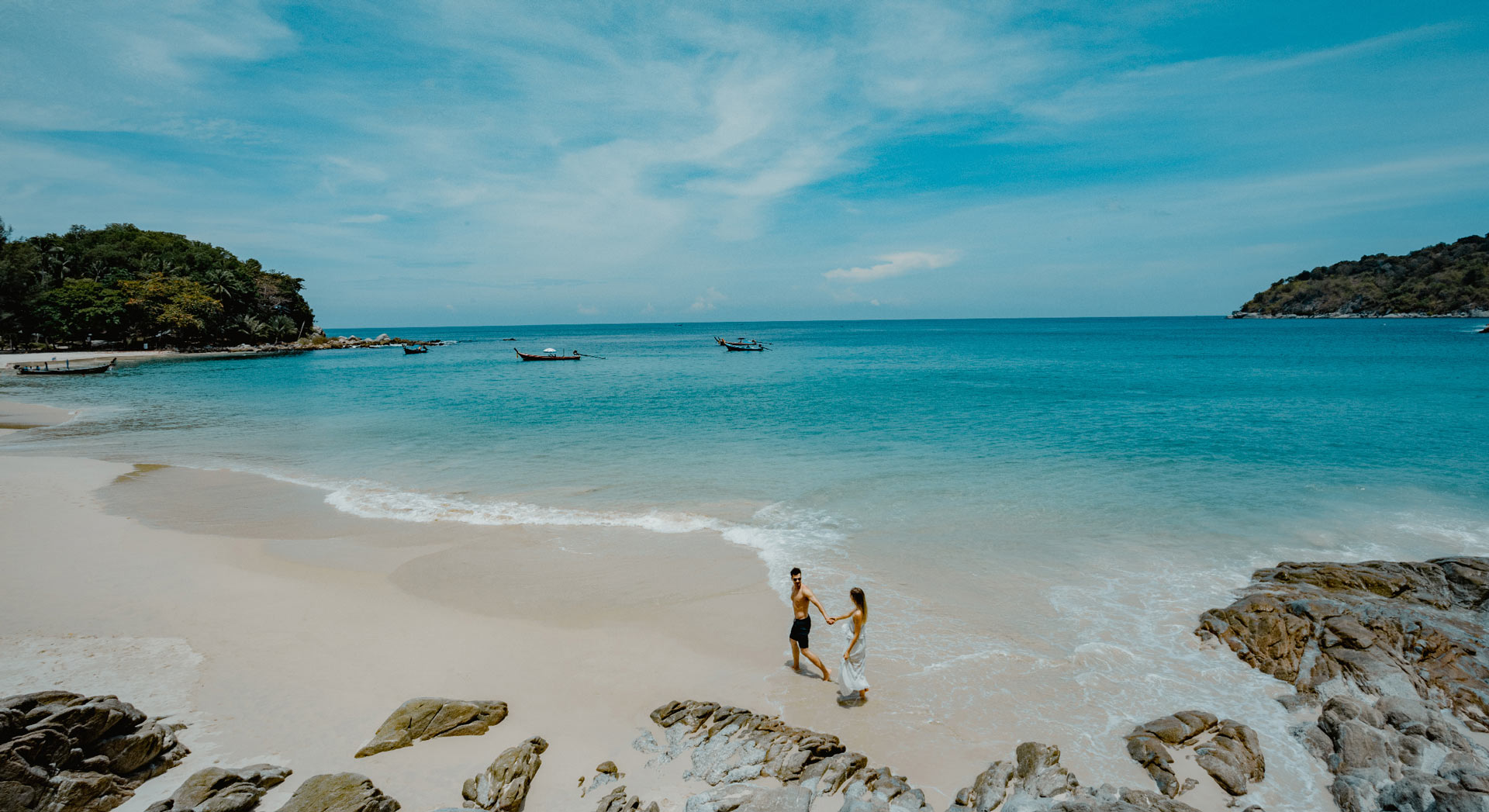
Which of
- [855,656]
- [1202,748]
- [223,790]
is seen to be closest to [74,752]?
[223,790]

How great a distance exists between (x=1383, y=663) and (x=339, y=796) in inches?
478

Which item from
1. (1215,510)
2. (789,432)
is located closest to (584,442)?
(789,432)

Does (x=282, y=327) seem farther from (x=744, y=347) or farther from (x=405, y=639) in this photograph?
(x=405, y=639)

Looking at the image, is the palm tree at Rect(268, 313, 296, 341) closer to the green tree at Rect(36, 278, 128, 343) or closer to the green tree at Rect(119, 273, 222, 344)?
the green tree at Rect(119, 273, 222, 344)

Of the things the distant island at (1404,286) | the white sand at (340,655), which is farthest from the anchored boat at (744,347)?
the distant island at (1404,286)

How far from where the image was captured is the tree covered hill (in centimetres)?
6650

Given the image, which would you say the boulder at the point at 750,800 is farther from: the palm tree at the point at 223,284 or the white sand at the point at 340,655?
the palm tree at the point at 223,284

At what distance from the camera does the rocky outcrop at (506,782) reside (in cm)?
616

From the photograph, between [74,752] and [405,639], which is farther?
[405,639]

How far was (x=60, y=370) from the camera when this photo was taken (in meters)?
49.3

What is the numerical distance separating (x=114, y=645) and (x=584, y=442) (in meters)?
16.4

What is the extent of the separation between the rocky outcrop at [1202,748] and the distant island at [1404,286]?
690 ft

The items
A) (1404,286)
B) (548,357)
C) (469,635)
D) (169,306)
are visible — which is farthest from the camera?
(1404,286)

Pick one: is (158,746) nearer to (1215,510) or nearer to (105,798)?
(105,798)
